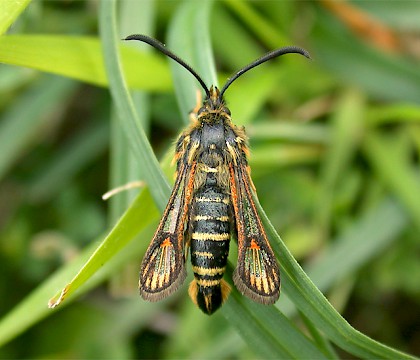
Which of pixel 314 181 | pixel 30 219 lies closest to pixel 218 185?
pixel 314 181

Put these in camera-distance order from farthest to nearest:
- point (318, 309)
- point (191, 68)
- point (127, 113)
A: 1. point (191, 68)
2. point (127, 113)
3. point (318, 309)

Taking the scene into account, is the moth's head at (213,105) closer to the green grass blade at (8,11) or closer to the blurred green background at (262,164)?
the blurred green background at (262,164)

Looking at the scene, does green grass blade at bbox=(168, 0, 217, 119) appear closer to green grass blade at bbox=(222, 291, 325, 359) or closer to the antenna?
the antenna

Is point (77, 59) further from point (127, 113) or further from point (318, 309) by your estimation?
point (318, 309)

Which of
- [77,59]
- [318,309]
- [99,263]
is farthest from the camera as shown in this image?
[77,59]

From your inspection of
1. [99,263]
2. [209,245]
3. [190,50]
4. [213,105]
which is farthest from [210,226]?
[190,50]

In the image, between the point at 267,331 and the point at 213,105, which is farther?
the point at 213,105

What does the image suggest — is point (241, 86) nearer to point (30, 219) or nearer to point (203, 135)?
point (203, 135)
